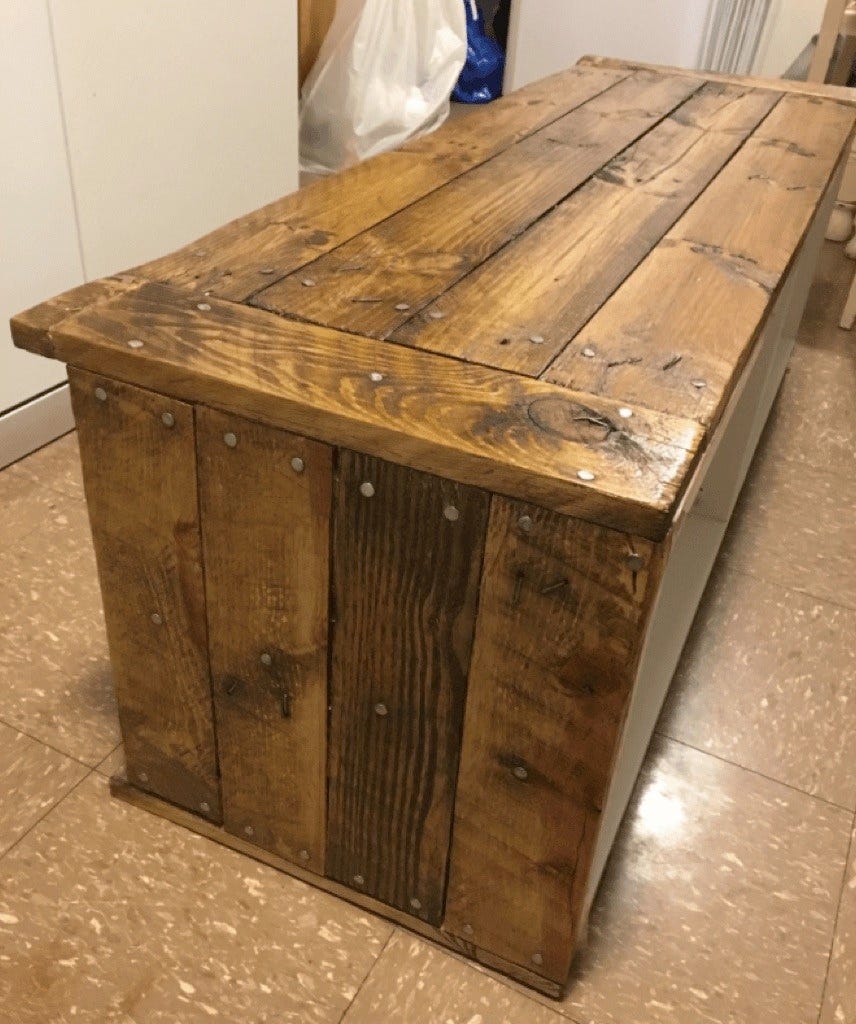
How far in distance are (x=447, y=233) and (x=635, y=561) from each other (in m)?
0.50

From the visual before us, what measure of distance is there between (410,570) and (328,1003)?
430mm

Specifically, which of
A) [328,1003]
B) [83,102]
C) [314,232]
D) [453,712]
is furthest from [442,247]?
[83,102]

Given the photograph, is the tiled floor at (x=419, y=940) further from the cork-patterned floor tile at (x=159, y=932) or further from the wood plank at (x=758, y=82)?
the wood plank at (x=758, y=82)

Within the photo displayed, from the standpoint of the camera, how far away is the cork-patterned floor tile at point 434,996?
891mm

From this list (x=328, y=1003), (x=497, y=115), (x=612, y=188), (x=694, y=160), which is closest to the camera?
(x=328, y=1003)

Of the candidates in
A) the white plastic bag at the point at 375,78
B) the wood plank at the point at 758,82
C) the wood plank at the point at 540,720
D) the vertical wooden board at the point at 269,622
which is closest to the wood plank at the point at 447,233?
the vertical wooden board at the point at 269,622

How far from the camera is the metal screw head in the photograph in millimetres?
649

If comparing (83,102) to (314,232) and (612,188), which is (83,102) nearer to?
(314,232)

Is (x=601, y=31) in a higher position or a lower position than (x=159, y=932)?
higher

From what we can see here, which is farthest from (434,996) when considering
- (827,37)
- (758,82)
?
(827,37)

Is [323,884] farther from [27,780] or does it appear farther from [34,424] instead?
[34,424]

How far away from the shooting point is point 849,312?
2.22 metres

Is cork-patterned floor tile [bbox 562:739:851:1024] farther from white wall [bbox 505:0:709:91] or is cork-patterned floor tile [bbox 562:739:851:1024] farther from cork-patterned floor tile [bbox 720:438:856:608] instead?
white wall [bbox 505:0:709:91]

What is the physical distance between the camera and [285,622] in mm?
840
